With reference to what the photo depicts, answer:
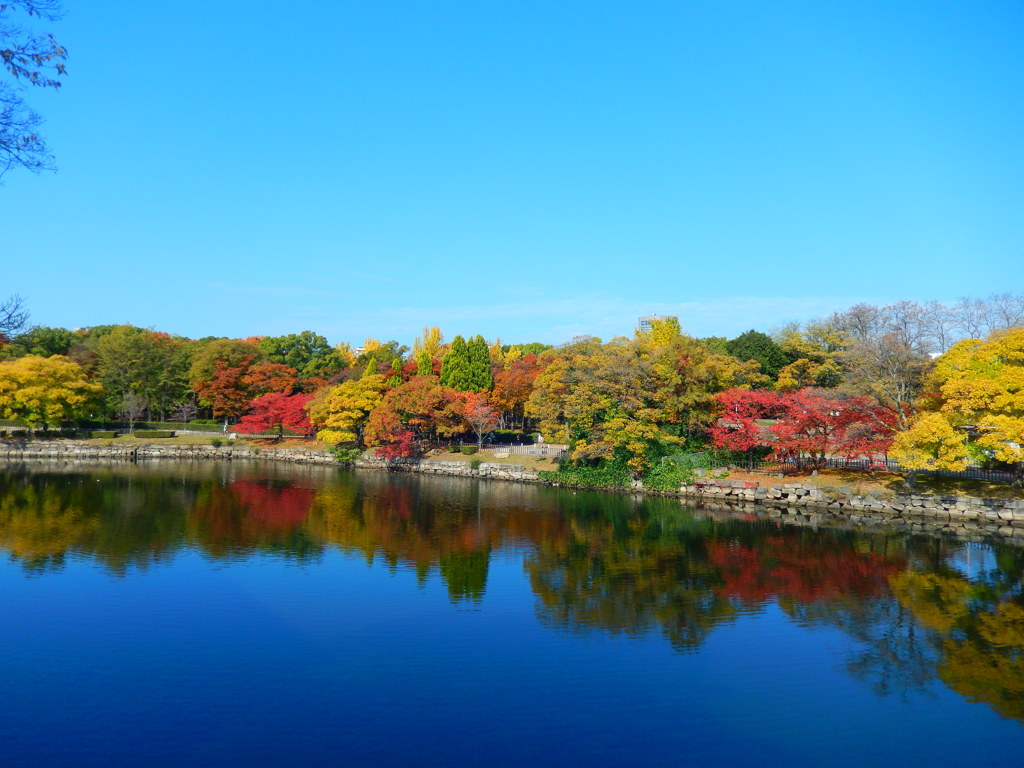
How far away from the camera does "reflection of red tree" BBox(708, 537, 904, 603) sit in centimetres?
1589

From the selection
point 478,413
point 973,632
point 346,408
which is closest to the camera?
point 973,632

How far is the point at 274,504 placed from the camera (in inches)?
1096

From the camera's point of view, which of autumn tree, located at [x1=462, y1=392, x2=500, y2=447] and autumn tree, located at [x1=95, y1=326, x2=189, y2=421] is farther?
autumn tree, located at [x1=95, y1=326, x2=189, y2=421]

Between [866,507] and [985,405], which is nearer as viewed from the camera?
[985,405]

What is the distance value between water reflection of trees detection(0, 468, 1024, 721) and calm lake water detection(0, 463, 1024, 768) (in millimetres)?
106

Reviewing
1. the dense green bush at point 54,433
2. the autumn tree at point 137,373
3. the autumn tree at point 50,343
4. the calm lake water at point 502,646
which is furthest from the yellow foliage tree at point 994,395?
the autumn tree at point 50,343

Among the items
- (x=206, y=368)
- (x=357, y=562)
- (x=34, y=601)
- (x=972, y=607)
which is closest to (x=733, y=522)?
(x=972, y=607)

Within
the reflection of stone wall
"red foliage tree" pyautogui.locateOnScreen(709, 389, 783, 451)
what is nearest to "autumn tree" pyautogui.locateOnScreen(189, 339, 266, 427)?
"red foliage tree" pyautogui.locateOnScreen(709, 389, 783, 451)

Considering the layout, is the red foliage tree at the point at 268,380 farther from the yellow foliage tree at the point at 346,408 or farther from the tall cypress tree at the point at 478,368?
the tall cypress tree at the point at 478,368

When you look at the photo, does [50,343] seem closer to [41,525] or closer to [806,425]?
[41,525]

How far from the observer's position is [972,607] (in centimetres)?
1486

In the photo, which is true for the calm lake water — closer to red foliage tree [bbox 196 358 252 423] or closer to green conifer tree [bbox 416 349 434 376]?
red foliage tree [bbox 196 358 252 423]

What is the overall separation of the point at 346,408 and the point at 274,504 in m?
17.0

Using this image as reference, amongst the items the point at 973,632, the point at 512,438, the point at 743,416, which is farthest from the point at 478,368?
the point at 973,632
